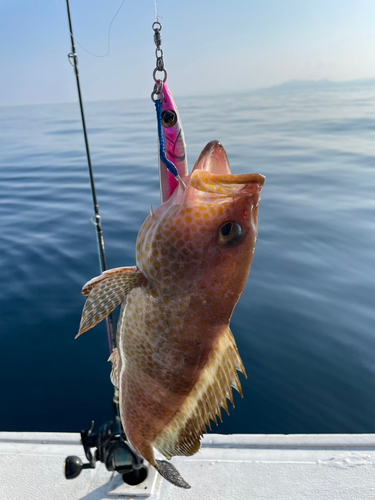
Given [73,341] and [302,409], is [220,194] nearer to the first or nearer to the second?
[302,409]

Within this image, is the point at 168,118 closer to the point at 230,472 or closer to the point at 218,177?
the point at 218,177

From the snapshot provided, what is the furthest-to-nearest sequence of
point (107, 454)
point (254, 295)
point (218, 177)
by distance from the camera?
point (254, 295)
point (107, 454)
point (218, 177)

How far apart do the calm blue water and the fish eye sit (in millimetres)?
3803

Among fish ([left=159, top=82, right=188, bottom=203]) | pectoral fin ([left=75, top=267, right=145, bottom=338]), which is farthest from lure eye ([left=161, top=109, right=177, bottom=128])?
pectoral fin ([left=75, top=267, right=145, bottom=338])

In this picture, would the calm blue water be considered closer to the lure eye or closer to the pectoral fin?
the pectoral fin

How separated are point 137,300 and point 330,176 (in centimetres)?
1403

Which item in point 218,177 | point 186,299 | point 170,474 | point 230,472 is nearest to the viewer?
point 218,177

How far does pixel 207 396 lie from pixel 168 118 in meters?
1.52

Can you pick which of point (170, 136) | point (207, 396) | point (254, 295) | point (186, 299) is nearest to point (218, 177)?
point (170, 136)

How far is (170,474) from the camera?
2408 millimetres

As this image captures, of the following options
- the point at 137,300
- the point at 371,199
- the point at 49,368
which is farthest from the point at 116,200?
the point at 137,300

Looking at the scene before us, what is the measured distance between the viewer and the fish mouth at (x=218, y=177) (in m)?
1.70

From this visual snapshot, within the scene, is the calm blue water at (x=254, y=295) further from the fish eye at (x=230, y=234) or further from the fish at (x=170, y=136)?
the fish at (x=170, y=136)

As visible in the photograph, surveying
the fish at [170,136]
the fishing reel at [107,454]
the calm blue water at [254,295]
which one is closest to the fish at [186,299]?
the fish at [170,136]
